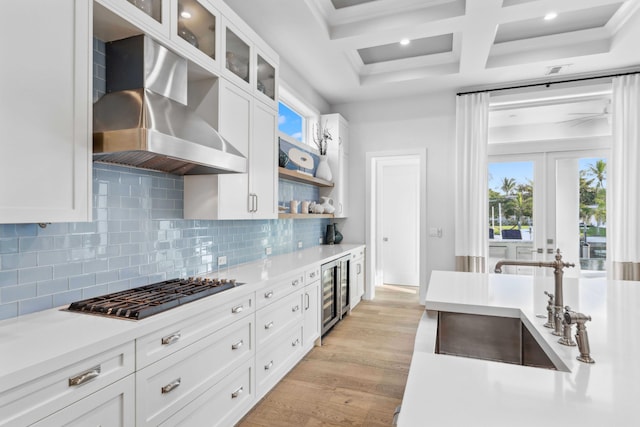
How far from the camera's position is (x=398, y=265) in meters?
6.21

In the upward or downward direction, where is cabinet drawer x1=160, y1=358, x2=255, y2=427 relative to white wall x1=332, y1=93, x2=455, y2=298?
downward

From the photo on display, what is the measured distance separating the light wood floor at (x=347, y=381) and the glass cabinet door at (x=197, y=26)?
7.87ft

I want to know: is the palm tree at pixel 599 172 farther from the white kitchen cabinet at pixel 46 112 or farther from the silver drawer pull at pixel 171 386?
the white kitchen cabinet at pixel 46 112

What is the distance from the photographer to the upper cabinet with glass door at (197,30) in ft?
6.57

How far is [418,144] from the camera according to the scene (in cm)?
498

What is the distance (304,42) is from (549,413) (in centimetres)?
353

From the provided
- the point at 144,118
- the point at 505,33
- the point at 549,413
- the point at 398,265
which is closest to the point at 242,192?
the point at 144,118

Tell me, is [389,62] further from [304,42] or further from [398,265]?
[398,265]

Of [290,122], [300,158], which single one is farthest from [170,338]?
[290,122]

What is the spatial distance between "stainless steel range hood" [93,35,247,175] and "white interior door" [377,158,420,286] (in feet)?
14.2

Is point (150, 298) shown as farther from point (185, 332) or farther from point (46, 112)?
point (46, 112)

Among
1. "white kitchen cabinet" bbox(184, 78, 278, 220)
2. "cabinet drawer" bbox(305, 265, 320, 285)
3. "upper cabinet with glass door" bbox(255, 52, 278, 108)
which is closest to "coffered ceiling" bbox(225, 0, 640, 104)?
"upper cabinet with glass door" bbox(255, 52, 278, 108)

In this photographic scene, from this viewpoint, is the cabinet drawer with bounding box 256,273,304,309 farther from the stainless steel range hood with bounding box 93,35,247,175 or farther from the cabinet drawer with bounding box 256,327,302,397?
the stainless steel range hood with bounding box 93,35,247,175

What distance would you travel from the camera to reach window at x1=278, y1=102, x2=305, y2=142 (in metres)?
4.16
